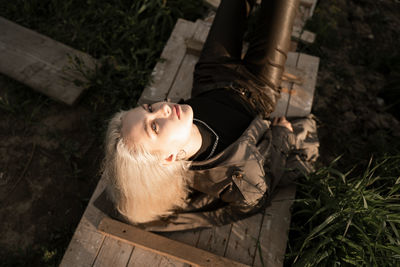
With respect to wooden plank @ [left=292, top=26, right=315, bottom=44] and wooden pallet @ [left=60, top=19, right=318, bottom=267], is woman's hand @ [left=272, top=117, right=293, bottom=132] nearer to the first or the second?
wooden pallet @ [left=60, top=19, right=318, bottom=267]

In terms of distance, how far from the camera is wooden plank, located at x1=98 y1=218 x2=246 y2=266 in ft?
7.64

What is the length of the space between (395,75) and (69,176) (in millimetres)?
4241

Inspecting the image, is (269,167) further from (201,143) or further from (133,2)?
(133,2)

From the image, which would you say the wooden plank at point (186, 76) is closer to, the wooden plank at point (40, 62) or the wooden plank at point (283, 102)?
the wooden plank at point (283, 102)

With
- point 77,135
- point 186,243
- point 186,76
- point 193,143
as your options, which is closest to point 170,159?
point 193,143

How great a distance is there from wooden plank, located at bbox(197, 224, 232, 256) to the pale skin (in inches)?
35.2

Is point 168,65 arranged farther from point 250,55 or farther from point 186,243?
point 186,243

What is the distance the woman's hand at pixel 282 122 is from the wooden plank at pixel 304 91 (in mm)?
283

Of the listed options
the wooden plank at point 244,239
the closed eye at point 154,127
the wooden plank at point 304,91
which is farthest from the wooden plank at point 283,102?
the closed eye at point 154,127

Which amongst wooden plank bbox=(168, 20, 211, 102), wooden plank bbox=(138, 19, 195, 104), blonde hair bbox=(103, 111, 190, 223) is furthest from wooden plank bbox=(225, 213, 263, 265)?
wooden plank bbox=(138, 19, 195, 104)

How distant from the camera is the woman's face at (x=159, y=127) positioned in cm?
193

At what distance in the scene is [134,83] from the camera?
11.7 feet

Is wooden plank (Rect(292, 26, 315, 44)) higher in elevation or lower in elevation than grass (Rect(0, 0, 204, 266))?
higher

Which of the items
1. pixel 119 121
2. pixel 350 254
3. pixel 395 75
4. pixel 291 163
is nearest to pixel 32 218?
pixel 119 121
